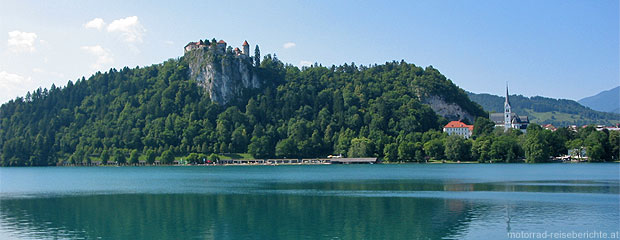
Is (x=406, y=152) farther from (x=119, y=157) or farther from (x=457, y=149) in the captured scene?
(x=119, y=157)

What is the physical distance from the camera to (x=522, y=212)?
1532 inches

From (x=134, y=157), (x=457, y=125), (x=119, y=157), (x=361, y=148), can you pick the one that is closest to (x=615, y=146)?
(x=361, y=148)

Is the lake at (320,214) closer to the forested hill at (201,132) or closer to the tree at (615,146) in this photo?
the tree at (615,146)

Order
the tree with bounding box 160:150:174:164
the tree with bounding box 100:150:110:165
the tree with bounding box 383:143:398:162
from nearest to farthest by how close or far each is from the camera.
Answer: the tree with bounding box 383:143:398:162, the tree with bounding box 160:150:174:164, the tree with bounding box 100:150:110:165

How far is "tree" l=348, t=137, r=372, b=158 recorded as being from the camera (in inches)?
6427

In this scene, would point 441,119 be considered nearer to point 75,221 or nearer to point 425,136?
point 425,136

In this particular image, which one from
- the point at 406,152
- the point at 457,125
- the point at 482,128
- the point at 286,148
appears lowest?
the point at 406,152

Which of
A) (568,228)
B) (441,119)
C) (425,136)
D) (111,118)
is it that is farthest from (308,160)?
(568,228)

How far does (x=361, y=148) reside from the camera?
536 feet

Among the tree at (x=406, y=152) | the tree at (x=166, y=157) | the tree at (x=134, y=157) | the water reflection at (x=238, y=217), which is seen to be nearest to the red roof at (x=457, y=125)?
the tree at (x=406, y=152)

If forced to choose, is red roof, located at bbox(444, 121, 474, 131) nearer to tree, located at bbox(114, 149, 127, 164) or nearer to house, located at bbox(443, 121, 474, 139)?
house, located at bbox(443, 121, 474, 139)

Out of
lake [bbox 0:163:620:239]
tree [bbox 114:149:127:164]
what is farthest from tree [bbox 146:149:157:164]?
lake [bbox 0:163:620:239]

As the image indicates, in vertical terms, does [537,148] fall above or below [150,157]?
above

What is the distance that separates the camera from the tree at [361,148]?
6427 inches
